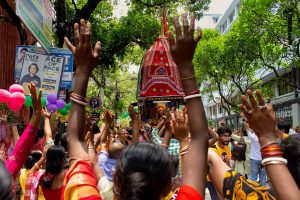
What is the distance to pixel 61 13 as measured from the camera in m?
12.8

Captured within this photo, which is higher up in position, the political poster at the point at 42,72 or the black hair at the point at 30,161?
the political poster at the point at 42,72

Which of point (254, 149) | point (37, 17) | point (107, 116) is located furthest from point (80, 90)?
point (254, 149)

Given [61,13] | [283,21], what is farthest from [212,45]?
[61,13]

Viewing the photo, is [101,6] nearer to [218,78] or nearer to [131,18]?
[131,18]

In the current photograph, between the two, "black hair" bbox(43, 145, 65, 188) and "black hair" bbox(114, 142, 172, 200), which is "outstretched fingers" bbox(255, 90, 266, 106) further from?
"black hair" bbox(43, 145, 65, 188)

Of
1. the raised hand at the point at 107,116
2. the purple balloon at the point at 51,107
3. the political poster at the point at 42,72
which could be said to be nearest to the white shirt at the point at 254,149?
the purple balloon at the point at 51,107

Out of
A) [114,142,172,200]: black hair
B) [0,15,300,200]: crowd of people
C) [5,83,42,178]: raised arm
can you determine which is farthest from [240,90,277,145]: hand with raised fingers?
[5,83,42,178]: raised arm

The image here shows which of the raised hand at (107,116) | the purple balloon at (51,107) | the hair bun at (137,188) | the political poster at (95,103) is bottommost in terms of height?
the hair bun at (137,188)

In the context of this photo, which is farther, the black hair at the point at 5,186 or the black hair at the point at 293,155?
the black hair at the point at 293,155

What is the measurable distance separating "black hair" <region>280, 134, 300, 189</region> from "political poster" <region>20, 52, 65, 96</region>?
8184 mm

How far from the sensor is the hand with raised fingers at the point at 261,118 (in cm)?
207

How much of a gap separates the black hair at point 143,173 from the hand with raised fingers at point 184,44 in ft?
1.57

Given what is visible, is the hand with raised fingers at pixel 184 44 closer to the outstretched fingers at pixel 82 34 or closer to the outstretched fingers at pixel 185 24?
the outstretched fingers at pixel 185 24

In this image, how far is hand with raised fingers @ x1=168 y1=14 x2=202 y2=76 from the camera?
7.00 ft
